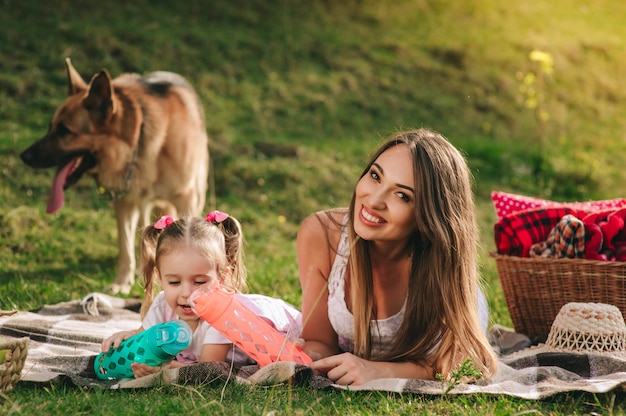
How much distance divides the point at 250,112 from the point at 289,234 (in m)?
3.04

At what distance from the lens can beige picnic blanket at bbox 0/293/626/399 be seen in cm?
281

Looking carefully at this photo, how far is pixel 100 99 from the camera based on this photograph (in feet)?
17.0

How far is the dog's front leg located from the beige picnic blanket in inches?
43.3

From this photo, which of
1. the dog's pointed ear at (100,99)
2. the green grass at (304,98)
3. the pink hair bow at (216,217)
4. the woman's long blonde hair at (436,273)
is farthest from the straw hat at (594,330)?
the dog's pointed ear at (100,99)

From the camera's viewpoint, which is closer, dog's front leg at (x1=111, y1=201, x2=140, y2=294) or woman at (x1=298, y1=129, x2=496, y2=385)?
woman at (x1=298, y1=129, x2=496, y2=385)

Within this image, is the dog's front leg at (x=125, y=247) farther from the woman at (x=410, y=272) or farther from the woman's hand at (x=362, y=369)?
the woman's hand at (x=362, y=369)

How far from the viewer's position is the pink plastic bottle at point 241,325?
286cm

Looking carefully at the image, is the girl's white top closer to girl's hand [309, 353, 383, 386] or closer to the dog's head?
girl's hand [309, 353, 383, 386]

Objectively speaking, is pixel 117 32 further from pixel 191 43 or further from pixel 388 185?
pixel 388 185

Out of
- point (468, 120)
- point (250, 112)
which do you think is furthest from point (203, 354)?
point (468, 120)

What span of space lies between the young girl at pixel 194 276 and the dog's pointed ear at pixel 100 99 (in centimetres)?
199

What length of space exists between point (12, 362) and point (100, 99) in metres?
2.88

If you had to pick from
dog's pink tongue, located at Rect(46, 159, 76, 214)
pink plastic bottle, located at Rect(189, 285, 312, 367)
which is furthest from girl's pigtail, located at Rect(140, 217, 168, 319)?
dog's pink tongue, located at Rect(46, 159, 76, 214)

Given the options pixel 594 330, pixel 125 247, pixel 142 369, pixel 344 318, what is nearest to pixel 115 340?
pixel 142 369
